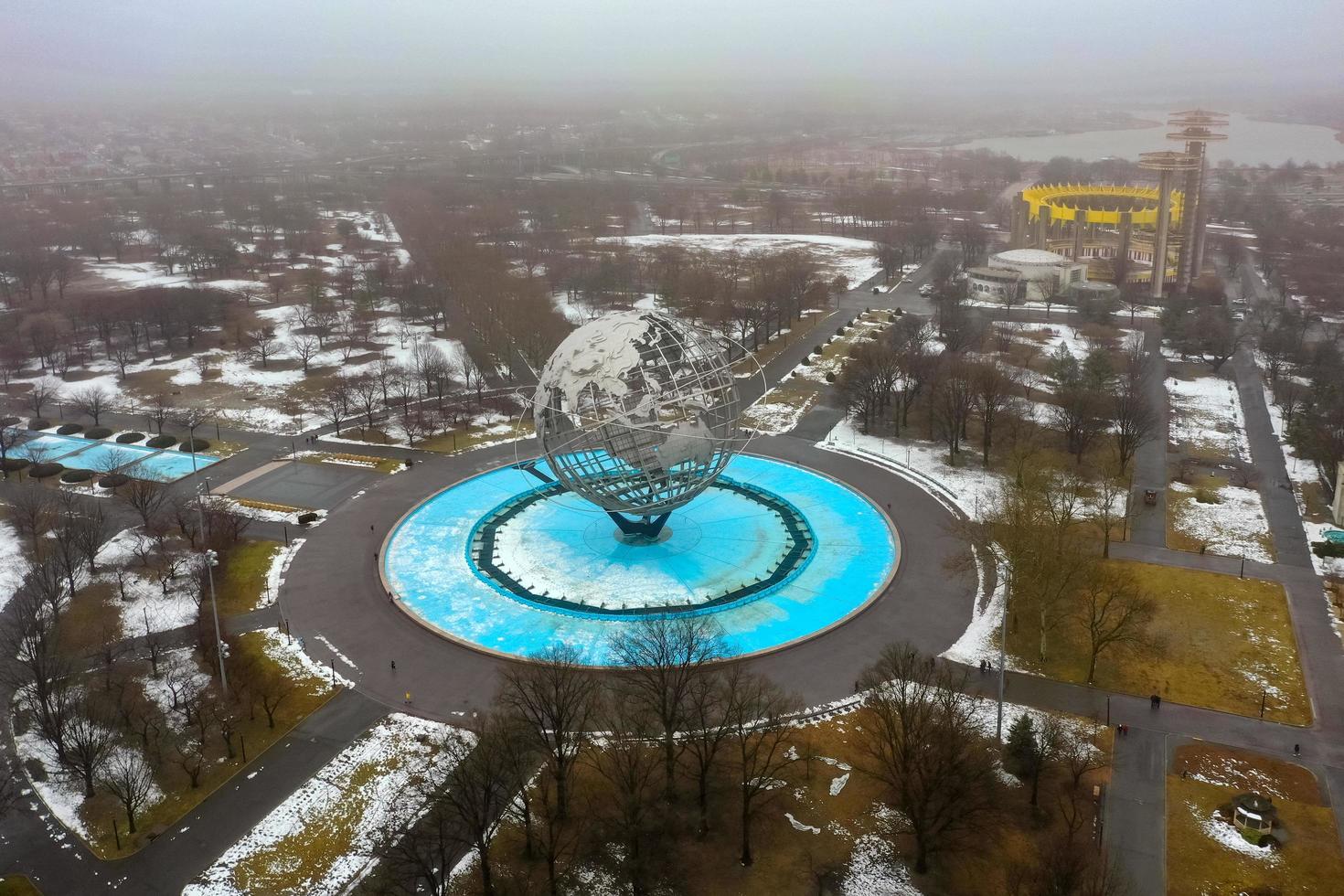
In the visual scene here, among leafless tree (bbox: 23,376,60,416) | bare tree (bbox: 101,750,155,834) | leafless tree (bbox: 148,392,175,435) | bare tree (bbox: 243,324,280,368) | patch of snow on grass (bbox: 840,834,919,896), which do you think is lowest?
patch of snow on grass (bbox: 840,834,919,896)

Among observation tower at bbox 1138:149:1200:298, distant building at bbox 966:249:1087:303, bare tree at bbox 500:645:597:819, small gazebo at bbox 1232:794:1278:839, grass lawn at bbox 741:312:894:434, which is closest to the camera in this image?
small gazebo at bbox 1232:794:1278:839

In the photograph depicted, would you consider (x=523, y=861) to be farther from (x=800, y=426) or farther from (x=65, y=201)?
(x=65, y=201)

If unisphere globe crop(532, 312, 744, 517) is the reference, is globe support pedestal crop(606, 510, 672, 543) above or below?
below

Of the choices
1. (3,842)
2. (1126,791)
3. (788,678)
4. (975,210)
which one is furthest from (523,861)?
(975,210)

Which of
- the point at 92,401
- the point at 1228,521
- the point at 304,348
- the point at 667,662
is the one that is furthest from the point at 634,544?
the point at 304,348

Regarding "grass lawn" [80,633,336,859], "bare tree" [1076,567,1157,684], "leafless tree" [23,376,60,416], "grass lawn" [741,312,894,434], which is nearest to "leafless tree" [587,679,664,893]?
"grass lawn" [80,633,336,859]

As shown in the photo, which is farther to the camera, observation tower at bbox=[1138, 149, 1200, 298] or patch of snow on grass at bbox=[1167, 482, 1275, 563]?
observation tower at bbox=[1138, 149, 1200, 298]

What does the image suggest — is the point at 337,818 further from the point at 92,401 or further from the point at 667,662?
the point at 92,401

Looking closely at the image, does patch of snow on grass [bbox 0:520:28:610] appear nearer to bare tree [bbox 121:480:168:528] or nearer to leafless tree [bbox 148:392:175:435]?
bare tree [bbox 121:480:168:528]
